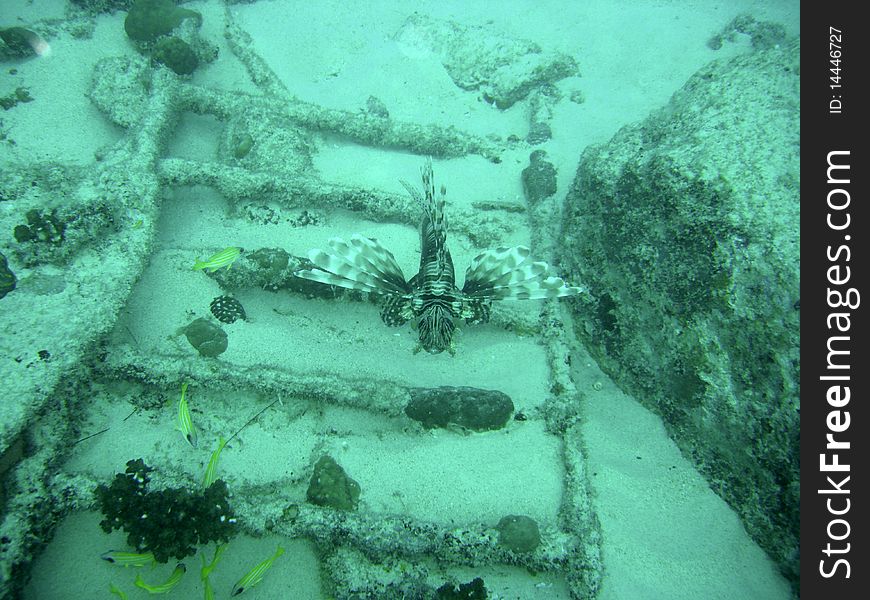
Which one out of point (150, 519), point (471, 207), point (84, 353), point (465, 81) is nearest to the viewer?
point (150, 519)

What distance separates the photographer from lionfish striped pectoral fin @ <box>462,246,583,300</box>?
3.90m

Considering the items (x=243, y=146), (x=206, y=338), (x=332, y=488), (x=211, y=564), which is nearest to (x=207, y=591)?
(x=211, y=564)

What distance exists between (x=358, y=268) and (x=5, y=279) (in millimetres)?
3064

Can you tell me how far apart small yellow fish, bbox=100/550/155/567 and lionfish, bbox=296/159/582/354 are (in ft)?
7.60

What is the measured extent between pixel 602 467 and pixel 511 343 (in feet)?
4.72

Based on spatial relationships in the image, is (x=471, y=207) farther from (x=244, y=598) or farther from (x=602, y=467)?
(x=244, y=598)

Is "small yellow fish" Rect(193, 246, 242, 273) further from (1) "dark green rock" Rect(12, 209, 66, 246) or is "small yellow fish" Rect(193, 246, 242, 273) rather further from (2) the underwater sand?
(1) "dark green rock" Rect(12, 209, 66, 246)

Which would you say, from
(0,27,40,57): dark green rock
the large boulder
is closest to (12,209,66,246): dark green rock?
(0,27,40,57): dark green rock

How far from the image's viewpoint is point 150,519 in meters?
2.96

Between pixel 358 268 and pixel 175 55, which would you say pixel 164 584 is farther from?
pixel 175 55

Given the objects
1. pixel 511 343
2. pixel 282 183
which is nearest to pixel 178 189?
pixel 282 183

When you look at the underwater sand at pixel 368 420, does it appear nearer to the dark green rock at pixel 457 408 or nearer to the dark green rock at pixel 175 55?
the dark green rock at pixel 457 408

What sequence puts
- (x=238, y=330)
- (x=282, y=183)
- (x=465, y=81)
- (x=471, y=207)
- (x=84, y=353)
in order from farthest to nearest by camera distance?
1. (x=465, y=81)
2. (x=471, y=207)
3. (x=282, y=183)
4. (x=238, y=330)
5. (x=84, y=353)

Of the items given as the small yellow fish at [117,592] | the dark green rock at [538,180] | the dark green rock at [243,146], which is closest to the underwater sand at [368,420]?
the small yellow fish at [117,592]
